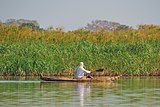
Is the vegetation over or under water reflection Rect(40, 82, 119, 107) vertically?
over

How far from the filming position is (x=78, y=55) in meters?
39.6

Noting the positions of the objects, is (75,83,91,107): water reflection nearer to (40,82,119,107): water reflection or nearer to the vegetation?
(40,82,119,107): water reflection

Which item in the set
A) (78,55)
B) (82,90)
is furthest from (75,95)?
(78,55)

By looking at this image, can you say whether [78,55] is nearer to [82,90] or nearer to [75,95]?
[82,90]

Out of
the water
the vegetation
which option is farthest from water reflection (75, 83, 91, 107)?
the vegetation

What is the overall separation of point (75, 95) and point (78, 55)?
15.5 metres

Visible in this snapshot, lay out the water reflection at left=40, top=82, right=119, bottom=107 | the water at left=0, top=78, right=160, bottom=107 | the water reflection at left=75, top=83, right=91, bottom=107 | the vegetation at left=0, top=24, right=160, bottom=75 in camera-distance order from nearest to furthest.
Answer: the water at left=0, top=78, right=160, bottom=107, the water reflection at left=40, top=82, right=119, bottom=107, the water reflection at left=75, top=83, right=91, bottom=107, the vegetation at left=0, top=24, right=160, bottom=75

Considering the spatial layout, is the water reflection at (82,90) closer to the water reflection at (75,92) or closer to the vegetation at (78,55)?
the water reflection at (75,92)

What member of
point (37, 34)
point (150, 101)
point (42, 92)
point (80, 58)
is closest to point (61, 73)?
point (80, 58)

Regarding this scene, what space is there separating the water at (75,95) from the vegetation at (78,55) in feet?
20.2

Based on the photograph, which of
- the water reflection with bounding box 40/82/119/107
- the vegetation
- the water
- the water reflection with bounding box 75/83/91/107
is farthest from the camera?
the vegetation

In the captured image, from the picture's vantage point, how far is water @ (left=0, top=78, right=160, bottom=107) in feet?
67.7

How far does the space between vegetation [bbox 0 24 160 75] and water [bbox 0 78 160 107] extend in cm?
617

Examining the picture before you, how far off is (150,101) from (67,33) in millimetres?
24925
